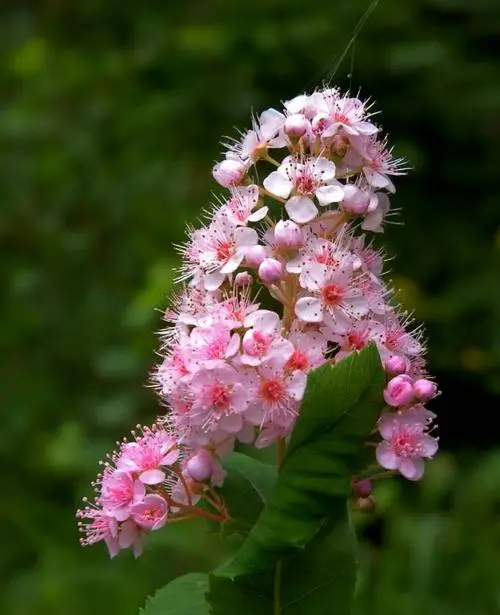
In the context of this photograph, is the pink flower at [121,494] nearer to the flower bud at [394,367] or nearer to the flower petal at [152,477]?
the flower petal at [152,477]

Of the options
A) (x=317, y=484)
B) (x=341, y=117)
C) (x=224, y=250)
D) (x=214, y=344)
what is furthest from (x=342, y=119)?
(x=317, y=484)

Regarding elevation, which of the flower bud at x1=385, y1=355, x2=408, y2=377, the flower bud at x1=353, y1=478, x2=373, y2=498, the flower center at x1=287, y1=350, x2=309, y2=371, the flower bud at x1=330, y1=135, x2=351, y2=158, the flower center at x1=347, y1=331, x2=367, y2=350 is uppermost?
the flower bud at x1=330, y1=135, x2=351, y2=158

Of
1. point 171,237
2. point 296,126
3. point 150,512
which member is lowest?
point 150,512

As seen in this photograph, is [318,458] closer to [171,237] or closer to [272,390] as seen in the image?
[272,390]

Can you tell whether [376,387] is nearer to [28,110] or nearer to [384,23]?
[384,23]

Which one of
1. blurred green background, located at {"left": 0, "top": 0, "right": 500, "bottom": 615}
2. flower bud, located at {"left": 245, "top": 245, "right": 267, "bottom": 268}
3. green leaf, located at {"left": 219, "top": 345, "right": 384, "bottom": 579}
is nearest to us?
green leaf, located at {"left": 219, "top": 345, "right": 384, "bottom": 579}

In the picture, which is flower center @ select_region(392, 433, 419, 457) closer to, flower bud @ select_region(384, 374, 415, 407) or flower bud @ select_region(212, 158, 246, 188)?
flower bud @ select_region(384, 374, 415, 407)

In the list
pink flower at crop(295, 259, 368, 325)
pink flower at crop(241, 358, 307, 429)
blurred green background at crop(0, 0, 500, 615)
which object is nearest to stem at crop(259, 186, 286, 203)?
pink flower at crop(295, 259, 368, 325)

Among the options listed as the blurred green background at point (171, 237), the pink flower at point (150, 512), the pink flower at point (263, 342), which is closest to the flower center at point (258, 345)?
the pink flower at point (263, 342)
